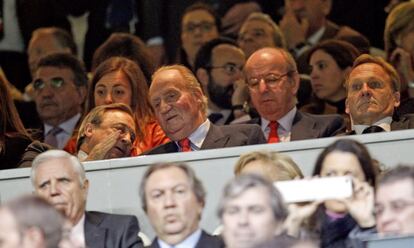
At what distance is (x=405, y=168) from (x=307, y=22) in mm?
5555

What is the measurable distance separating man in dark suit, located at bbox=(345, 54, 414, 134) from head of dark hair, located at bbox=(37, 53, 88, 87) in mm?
2489

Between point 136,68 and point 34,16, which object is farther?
point 34,16

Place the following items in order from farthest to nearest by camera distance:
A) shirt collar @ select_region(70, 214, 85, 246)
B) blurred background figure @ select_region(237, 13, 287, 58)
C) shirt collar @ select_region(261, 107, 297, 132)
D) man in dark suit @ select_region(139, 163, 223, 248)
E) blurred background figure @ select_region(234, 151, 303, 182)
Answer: blurred background figure @ select_region(237, 13, 287, 58) → shirt collar @ select_region(261, 107, 297, 132) → shirt collar @ select_region(70, 214, 85, 246) → blurred background figure @ select_region(234, 151, 303, 182) → man in dark suit @ select_region(139, 163, 223, 248)

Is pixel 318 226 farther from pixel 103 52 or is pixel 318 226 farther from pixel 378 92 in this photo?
pixel 103 52

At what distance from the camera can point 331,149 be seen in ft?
31.7

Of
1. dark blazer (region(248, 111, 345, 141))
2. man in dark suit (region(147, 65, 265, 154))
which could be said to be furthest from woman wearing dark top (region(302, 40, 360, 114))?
man in dark suit (region(147, 65, 265, 154))

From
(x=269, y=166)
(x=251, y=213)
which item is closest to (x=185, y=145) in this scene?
(x=269, y=166)

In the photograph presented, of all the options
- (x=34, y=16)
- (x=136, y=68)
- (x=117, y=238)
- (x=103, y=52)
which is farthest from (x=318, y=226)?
(x=34, y=16)

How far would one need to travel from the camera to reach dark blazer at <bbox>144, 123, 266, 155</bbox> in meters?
11.3

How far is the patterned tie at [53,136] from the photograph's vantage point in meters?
13.3

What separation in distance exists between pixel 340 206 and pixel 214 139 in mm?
1884

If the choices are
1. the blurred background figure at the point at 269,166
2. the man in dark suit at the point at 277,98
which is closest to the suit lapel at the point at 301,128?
the man in dark suit at the point at 277,98

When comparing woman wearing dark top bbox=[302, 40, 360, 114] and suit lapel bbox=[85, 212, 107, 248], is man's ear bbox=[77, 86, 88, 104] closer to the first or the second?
woman wearing dark top bbox=[302, 40, 360, 114]

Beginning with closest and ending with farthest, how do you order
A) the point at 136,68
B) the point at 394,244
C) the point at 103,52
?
the point at 394,244 < the point at 136,68 < the point at 103,52
